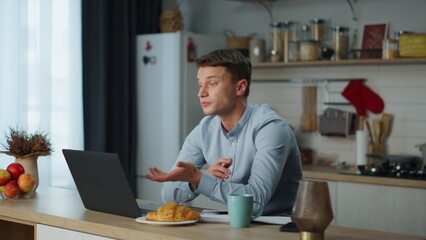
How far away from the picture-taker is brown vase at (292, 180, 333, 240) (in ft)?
6.23

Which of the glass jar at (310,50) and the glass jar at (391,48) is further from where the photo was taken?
the glass jar at (310,50)

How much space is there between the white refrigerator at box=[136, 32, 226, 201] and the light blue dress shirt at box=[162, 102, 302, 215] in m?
2.25

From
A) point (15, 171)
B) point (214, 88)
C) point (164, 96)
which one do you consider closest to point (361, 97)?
point (164, 96)

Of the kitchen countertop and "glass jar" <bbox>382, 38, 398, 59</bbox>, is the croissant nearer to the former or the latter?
the kitchen countertop

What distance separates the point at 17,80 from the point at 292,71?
2.06 meters

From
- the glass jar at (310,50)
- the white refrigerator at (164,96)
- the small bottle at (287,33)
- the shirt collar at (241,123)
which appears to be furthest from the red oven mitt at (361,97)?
the shirt collar at (241,123)

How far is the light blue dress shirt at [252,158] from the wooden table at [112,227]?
240mm

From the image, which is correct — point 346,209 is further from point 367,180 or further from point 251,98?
point 251,98

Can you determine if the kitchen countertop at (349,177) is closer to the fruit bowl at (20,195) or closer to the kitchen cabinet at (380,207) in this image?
the kitchen cabinet at (380,207)

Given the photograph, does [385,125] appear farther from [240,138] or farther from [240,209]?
[240,209]

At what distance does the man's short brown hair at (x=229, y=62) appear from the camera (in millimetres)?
2771

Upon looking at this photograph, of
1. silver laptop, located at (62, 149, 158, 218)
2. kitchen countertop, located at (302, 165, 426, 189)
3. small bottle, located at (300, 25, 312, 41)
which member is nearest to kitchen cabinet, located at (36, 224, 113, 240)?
silver laptop, located at (62, 149, 158, 218)

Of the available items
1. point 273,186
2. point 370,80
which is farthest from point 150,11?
point 273,186

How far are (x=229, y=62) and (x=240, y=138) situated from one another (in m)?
0.32
